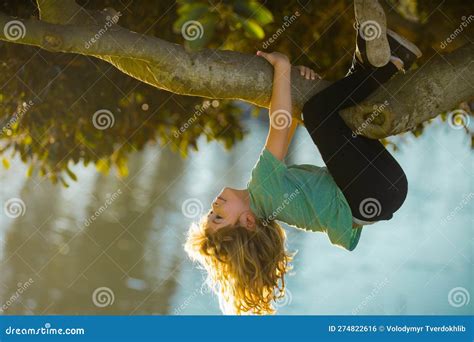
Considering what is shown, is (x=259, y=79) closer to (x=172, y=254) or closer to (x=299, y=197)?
(x=299, y=197)

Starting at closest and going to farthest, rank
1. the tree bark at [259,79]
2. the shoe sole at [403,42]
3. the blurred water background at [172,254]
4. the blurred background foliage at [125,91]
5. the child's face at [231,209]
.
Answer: the tree bark at [259,79]
the shoe sole at [403,42]
the child's face at [231,209]
the blurred background foliage at [125,91]
the blurred water background at [172,254]

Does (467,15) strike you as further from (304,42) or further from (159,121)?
(159,121)

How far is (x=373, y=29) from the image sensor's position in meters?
4.09

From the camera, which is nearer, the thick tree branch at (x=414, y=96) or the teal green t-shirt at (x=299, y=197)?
the thick tree branch at (x=414, y=96)

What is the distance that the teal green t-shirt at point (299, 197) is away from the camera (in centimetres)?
424

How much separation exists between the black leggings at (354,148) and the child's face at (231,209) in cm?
46

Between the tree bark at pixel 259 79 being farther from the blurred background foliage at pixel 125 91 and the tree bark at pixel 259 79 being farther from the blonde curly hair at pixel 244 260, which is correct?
the blurred background foliage at pixel 125 91

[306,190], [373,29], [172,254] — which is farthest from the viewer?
[172,254]

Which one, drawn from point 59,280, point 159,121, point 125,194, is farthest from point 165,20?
point 125,194

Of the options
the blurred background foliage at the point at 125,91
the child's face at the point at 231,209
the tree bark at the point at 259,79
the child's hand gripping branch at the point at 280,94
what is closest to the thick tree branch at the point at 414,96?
the tree bark at the point at 259,79

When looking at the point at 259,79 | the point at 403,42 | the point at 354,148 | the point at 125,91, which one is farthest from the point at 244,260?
the point at 125,91

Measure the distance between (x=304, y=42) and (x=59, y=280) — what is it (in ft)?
13.5

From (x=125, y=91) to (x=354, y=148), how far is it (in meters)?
3.48

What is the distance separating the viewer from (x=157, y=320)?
571 centimetres
